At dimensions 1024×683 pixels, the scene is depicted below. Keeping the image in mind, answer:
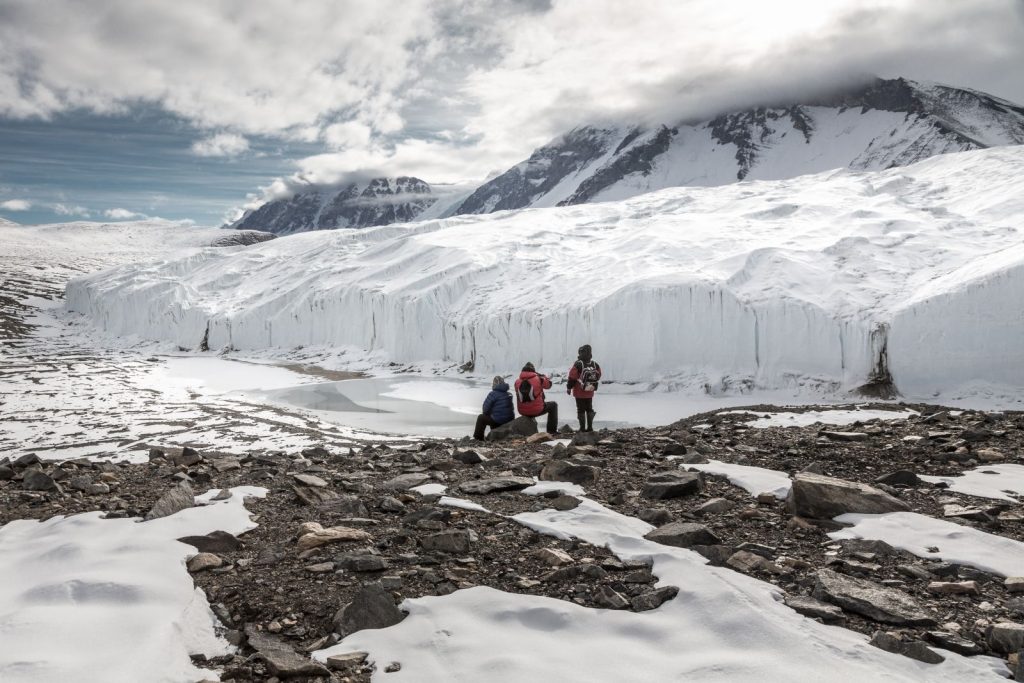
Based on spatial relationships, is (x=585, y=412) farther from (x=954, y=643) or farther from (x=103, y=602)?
(x=103, y=602)

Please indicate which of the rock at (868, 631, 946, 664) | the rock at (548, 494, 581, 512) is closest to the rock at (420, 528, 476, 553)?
the rock at (548, 494, 581, 512)

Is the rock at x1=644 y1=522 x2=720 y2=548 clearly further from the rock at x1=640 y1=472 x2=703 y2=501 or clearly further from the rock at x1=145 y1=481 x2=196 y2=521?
the rock at x1=145 y1=481 x2=196 y2=521

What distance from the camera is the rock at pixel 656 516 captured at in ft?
16.3

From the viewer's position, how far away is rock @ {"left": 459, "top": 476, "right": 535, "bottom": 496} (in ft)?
20.0

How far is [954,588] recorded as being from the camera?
3.62 m

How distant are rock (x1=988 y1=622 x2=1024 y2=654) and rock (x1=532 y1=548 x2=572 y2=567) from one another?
235 cm

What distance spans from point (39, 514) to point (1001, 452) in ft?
34.2

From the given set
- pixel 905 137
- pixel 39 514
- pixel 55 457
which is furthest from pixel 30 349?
pixel 905 137

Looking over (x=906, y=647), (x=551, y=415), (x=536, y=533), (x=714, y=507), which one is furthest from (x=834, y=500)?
(x=551, y=415)

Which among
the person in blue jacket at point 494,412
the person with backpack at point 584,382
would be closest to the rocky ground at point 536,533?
the person in blue jacket at point 494,412

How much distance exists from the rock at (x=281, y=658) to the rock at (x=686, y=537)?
252 centimetres

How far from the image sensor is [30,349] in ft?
123

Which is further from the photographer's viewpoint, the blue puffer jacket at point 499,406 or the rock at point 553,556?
the blue puffer jacket at point 499,406

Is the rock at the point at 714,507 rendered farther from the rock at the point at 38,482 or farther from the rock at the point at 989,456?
the rock at the point at 38,482
